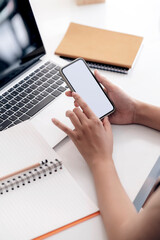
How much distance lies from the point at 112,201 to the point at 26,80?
42cm

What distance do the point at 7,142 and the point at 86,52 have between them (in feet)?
1.27

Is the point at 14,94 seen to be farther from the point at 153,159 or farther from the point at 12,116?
the point at 153,159

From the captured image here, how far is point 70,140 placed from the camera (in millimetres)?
772

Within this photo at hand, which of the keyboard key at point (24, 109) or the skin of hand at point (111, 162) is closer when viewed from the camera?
the skin of hand at point (111, 162)

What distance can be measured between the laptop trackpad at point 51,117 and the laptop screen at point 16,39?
0.49 feet

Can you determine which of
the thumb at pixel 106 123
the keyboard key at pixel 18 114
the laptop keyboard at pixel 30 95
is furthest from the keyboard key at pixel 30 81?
the thumb at pixel 106 123

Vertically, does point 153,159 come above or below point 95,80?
below

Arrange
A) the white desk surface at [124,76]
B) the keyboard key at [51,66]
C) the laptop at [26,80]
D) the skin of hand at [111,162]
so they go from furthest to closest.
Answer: the keyboard key at [51,66] → the laptop at [26,80] → the white desk surface at [124,76] → the skin of hand at [111,162]

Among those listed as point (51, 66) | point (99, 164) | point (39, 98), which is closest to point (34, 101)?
point (39, 98)

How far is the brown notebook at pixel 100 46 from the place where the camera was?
936mm

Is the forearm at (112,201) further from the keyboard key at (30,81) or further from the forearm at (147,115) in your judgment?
the keyboard key at (30,81)

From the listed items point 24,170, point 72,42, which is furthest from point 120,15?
point 24,170

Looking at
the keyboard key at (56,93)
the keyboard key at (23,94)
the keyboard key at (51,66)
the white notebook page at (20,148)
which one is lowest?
the white notebook page at (20,148)

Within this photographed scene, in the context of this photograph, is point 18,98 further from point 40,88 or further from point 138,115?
point 138,115
